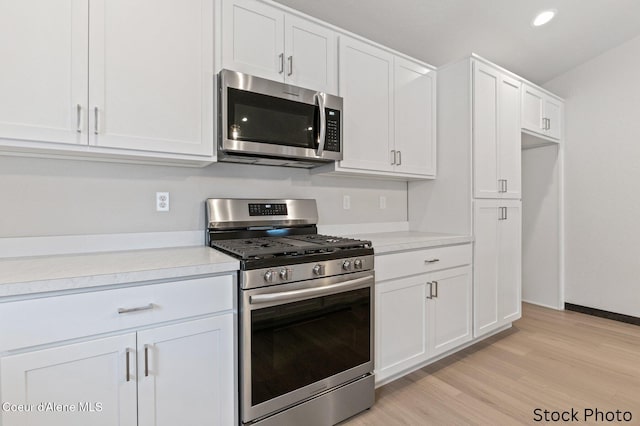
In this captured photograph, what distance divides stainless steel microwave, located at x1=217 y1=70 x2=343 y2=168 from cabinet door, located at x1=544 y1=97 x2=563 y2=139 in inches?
99.5

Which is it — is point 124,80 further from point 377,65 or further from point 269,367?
point 377,65

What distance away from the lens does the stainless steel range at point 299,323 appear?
1479 millimetres

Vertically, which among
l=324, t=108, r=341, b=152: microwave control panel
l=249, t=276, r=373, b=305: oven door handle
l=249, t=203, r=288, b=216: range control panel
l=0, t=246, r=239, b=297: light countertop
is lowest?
l=249, t=276, r=373, b=305: oven door handle

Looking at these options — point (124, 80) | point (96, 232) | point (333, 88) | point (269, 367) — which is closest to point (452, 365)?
Result: point (269, 367)

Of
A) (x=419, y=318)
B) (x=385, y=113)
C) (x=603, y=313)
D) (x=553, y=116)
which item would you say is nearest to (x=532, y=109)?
(x=553, y=116)

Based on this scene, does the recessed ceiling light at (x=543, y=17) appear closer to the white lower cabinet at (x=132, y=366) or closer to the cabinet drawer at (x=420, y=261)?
the cabinet drawer at (x=420, y=261)

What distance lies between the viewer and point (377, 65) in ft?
7.80

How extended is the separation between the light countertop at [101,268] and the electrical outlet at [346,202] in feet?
3.94

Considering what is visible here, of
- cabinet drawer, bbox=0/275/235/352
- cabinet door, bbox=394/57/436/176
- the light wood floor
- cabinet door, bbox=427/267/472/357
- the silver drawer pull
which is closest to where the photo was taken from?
cabinet drawer, bbox=0/275/235/352

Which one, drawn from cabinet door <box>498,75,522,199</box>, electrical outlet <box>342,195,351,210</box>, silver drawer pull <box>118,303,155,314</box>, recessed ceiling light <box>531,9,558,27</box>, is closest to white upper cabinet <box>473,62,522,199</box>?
cabinet door <box>498,75,522,199</box>

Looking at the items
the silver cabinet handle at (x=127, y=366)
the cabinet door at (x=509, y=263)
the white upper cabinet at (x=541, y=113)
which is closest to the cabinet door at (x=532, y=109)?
the white upper cabinet at (x=541, y=113)

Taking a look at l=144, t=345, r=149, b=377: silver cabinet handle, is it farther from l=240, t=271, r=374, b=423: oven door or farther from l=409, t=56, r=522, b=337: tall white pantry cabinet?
l=409, t=56, r=522, b=337: tall white pantry cabinet

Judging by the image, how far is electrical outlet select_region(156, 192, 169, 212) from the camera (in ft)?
6.17

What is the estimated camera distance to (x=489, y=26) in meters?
2.69
